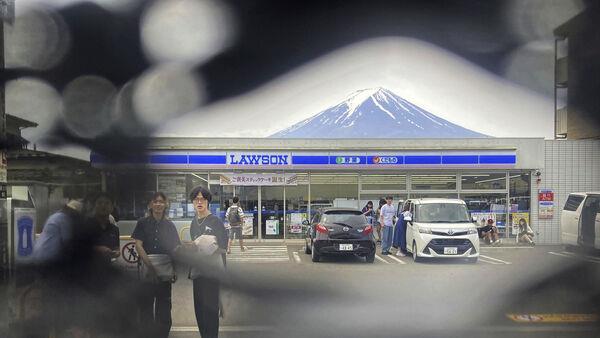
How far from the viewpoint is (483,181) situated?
7.66ft

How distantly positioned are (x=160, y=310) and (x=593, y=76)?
2.70 meters

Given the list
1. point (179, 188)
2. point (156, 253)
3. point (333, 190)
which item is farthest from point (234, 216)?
point (333, 190)

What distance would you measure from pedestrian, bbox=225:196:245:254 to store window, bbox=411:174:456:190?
3.00 feet

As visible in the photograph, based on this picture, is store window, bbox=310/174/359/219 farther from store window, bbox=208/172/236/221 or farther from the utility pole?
the utility pole

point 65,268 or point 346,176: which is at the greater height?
point 346,176

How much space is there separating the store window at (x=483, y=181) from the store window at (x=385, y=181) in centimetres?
31

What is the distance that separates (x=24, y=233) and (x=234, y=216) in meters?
1.13

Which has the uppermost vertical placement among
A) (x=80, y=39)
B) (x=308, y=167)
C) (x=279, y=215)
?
(x=80, y=39)

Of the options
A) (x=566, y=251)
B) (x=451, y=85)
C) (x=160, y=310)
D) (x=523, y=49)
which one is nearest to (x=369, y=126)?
(x=451, y=85)

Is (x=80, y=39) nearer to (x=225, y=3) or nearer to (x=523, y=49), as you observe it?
(x=225, y=3)

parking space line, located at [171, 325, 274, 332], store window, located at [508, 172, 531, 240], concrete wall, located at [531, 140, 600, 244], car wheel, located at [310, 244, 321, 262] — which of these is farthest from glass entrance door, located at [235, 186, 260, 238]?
concrete wall, located at [531, 140, 600, 244]

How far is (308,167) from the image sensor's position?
91.3 inches

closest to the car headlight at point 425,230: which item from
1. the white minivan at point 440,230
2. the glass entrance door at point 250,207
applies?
the white minivan at point 440,230

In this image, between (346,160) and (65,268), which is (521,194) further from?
(65,268)
